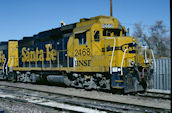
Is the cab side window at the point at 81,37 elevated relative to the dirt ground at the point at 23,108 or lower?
elevated

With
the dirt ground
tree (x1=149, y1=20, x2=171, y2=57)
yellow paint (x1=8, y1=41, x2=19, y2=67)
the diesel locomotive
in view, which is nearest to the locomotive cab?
the diesel locomotive

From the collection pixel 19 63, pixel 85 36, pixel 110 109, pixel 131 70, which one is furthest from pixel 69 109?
pixel 19 63

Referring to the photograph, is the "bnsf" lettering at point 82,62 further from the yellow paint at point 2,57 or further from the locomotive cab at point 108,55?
the yellow paint at point 2,57

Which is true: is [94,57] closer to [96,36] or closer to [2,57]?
[96,36]

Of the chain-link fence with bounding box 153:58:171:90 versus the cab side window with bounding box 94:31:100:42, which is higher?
the cab side window with bounding box 94:31:100:42

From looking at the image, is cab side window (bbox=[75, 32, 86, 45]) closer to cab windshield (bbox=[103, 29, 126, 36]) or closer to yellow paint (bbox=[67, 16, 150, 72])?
yellow paint (bbox=[67, 16, 150, 72])

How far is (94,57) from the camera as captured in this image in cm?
1017

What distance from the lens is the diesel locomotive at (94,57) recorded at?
9438mm

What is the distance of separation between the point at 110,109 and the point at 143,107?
3.55 feet

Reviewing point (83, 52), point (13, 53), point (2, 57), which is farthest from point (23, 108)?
point (2, 57)

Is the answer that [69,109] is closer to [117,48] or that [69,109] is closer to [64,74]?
[117,48]

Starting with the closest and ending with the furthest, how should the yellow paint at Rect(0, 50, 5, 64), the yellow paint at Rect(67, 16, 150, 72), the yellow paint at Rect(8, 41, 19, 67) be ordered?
the yellow paint at Rect(67, 16, 150, 72) < the yellow paint at Rect(8, 41, 19, 67) < the yellow paint at Rect(0, 50, 5, 64)

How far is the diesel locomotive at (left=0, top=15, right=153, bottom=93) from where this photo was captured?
9438 mm

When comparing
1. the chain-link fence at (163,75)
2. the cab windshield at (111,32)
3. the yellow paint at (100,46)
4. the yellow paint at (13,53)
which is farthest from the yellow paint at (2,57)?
the chain-link fence at (163,75)
